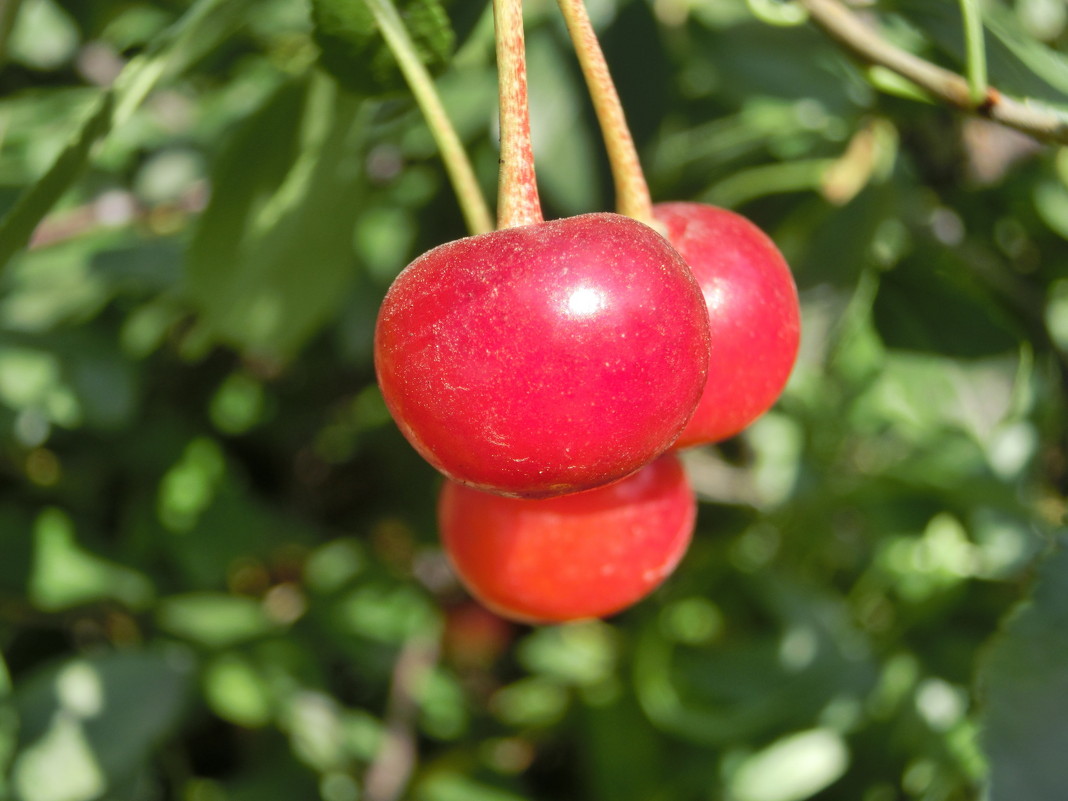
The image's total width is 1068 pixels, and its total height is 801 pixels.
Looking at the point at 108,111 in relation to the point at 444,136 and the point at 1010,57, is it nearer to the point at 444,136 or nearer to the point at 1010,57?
the point at 444,136

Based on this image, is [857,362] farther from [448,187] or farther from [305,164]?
[305,164]

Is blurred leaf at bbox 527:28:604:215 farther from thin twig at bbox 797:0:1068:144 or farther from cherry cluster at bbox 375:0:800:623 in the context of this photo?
cherry cluster at bbox 375:0:800:623

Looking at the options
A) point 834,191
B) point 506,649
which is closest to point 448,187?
point 834,191

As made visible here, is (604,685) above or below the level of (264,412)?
below

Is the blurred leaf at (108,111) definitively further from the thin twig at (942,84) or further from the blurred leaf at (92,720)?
the blurred leaf at (92,720)

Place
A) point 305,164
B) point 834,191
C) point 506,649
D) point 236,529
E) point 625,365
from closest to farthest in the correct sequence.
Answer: point 625,365, point 305,164, point 834,191, point 236,529, point 506,649

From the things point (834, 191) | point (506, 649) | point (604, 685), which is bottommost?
point (506, 649)

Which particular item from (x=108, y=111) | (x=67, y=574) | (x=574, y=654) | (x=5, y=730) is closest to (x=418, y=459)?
(x=574, y=654)
